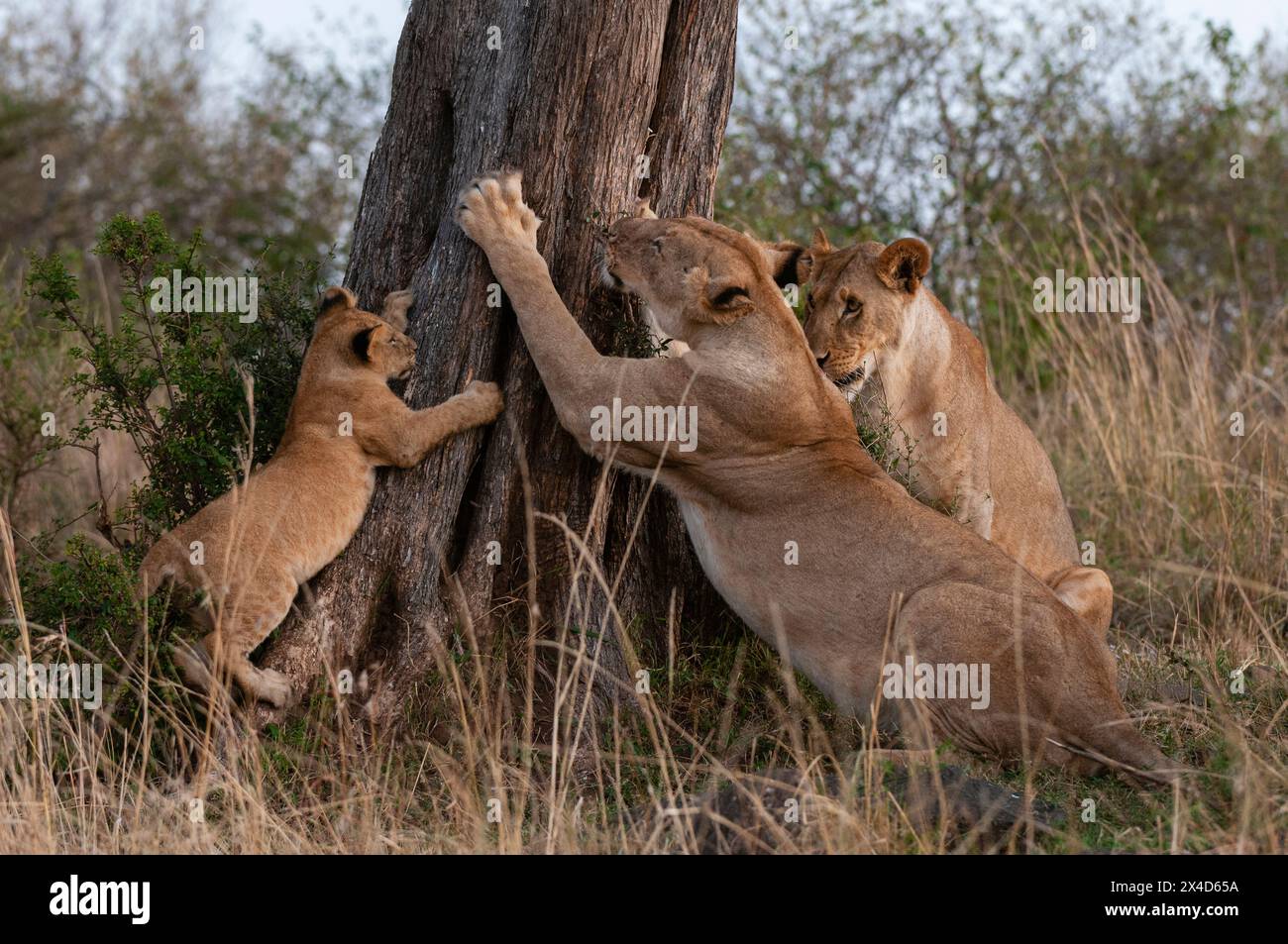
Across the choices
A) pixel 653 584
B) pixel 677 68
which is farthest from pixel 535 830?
pixel 677 68

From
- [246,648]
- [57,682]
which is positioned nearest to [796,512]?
[246,648]

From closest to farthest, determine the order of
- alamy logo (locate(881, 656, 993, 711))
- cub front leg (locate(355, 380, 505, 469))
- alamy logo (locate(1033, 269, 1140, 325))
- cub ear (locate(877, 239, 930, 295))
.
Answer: alamy logo (locate(881, 656, 993, 711)) < cub front leg (locate(355, 380, 505, 469)) < cub ear (locate(877, 239, 930, 295)) < alamy logo (locate(1033, 269, 1140, 325))

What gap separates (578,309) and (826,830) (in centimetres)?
236

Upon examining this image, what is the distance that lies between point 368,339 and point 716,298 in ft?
4.25

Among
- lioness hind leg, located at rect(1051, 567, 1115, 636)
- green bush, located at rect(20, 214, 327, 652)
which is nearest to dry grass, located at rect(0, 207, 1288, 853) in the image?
lioness hind leg, located at rect(1051, 567, 1115, 636)

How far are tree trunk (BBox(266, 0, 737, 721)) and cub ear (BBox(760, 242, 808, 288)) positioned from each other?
476 millimetres

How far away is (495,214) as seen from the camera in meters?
5.26

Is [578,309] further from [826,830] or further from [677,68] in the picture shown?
[826,830]

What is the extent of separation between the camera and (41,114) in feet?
56.2

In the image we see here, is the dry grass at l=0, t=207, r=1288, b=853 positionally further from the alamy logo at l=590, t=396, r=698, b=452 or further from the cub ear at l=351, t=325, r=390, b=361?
the cub ear at l=351, t=325, r=390, b=361

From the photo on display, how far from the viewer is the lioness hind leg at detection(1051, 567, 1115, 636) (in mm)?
6285

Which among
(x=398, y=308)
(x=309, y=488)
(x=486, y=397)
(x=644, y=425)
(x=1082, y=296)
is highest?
(x=1082, y=296)

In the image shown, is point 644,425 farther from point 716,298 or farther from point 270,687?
point 270,687

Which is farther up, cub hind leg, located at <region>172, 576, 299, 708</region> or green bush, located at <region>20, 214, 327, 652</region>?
green bush, located at <region>20, 214, 327, 652</region>
